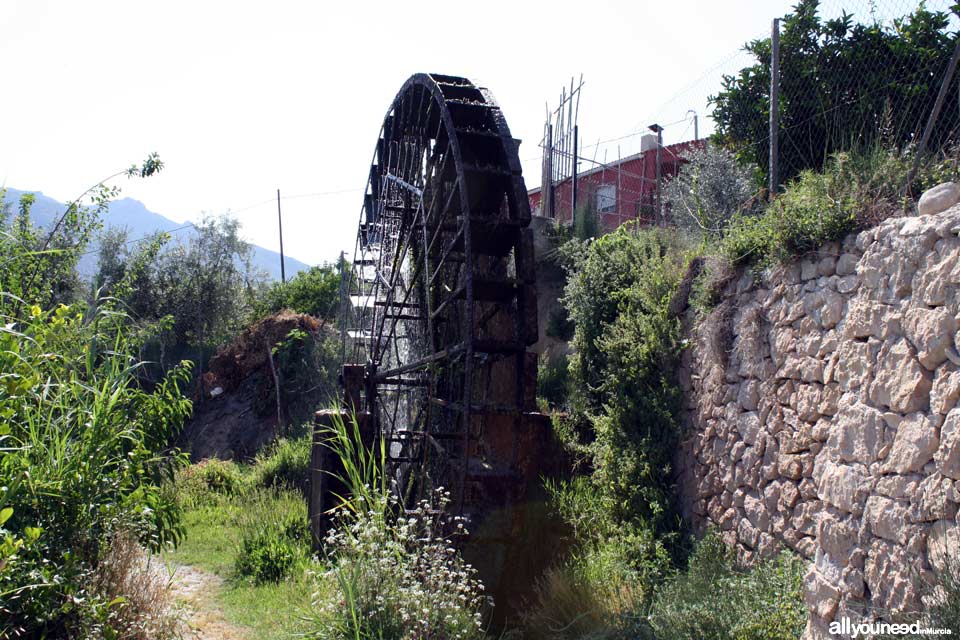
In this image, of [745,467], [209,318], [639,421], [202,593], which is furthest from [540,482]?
[209,318]

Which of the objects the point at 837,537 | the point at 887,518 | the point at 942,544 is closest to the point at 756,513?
the point at 837,537

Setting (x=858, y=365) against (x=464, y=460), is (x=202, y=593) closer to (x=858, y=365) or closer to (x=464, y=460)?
(x=464, y=460)

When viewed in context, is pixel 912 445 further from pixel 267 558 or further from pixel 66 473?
pixel 267 558

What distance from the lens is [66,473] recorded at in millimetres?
3797

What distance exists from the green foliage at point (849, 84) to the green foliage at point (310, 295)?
1397 centimetres

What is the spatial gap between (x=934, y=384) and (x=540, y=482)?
405 centimetres

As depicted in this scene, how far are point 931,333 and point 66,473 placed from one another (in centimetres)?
418

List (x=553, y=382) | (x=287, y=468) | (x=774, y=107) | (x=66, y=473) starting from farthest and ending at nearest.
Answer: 1. (x=287, y=468)
2. (x=553, y=382)
3. (x=774, y=107)
4. (x=66, y=473)

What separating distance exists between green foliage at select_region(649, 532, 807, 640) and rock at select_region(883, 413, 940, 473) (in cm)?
99

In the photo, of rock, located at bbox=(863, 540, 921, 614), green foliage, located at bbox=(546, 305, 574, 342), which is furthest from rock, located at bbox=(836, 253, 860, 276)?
green foliage, located at bbox=(546, 305, 574, 342)

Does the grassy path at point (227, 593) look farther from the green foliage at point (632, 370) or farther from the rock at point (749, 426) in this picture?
the rock at point (749, 426)

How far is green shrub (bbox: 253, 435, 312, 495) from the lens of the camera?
11.5 metres

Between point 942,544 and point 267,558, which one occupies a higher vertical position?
point 942,544

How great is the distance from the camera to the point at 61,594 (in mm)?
3678
